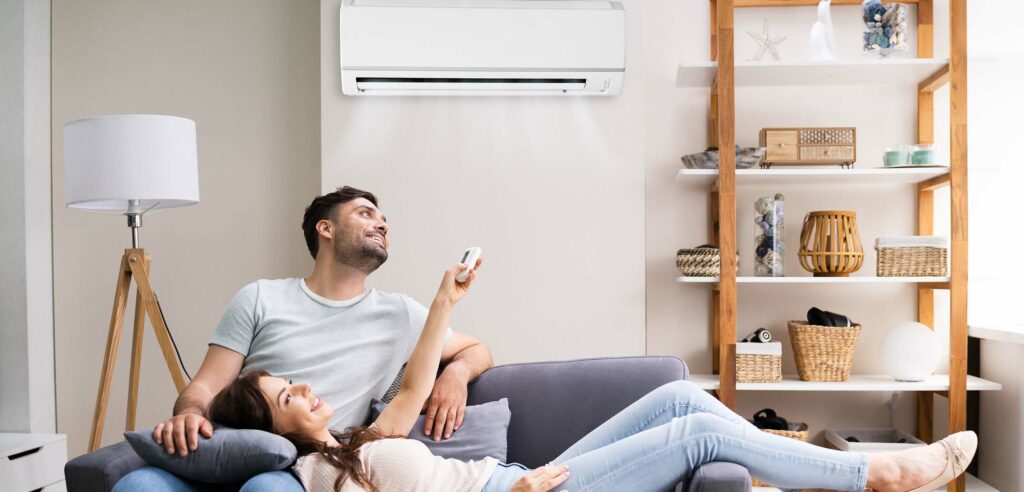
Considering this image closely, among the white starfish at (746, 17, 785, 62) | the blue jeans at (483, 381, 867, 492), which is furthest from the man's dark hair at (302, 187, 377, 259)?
the white starfish at (746, 17, 785, 62)

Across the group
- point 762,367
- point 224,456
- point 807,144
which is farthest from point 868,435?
point 224,456

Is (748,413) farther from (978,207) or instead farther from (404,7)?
(404,7)

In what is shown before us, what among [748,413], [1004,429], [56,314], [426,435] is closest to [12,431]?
[56,314]

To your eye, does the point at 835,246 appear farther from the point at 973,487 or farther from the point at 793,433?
the point at 973,487

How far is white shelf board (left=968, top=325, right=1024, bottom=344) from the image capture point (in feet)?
10.3

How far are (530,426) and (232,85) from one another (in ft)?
6.96

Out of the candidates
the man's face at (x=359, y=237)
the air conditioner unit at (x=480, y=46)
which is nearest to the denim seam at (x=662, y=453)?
the man's face at (x=359, y=237)

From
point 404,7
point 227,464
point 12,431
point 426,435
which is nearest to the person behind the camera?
point 227,464

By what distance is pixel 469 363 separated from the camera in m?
2.51

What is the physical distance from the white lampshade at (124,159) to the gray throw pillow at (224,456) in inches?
50.5

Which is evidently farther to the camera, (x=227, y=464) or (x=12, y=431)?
(x=12, y=431)

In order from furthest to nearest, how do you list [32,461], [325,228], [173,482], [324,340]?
[32,461]
[325,228]
[324,340]
[173,482]

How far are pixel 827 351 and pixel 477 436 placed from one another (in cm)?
171

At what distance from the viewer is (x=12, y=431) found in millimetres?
3486
